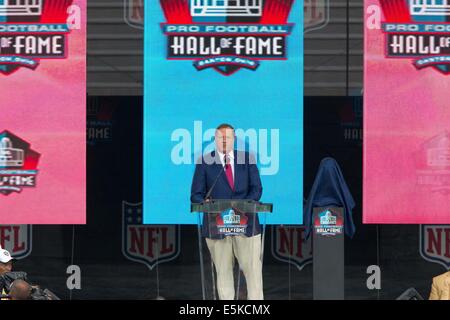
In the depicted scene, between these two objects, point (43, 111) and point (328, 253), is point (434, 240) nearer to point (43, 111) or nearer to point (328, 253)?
point (328, 253)

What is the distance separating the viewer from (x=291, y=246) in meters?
13.1

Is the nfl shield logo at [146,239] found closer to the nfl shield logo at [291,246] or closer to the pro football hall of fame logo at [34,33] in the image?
the nfl shield logo at [291,246]

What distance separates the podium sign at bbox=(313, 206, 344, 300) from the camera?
12.0 metres

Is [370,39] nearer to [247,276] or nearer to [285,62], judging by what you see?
[285,62]

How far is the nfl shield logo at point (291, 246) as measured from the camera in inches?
515

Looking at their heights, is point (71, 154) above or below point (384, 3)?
Answer: below

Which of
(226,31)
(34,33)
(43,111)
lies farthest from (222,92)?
(34,33)

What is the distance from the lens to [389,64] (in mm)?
12969

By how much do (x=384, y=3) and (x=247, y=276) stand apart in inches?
135

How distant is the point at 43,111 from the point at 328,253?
3.59m

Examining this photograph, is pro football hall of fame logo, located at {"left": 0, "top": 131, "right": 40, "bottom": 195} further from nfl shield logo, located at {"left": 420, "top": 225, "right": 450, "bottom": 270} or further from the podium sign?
nfl shield logo, located at {"left": 420, "top": 225, "right": 450, "bottom": 270}

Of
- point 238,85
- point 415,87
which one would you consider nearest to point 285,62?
point 238,85
